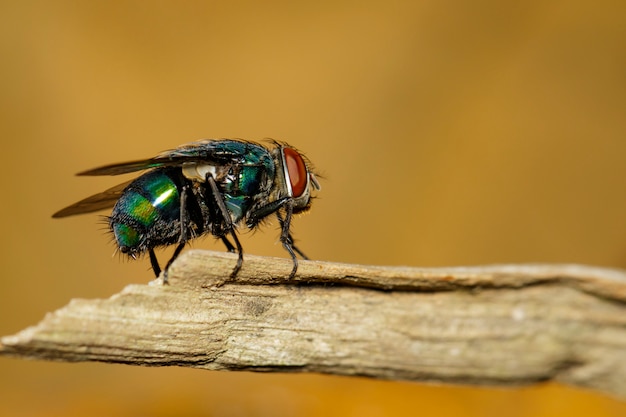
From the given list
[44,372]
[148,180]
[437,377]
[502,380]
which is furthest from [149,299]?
[44,372]

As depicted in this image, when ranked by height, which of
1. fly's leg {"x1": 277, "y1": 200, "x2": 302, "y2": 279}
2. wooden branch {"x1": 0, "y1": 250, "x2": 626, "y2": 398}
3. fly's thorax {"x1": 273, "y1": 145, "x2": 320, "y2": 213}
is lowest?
wooden branch {"x1": 0, "y1": 250, "x2": 626, "y2": 398}

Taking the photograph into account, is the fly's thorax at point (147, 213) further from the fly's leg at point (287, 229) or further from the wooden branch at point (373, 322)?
the wooden branch at point (373, 322)

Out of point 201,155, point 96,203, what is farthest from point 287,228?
point 96,203

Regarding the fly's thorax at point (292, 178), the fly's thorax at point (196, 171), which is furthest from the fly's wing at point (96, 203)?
the fly's thorax at point (292, 178)

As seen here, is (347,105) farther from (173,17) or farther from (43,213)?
(43,213)

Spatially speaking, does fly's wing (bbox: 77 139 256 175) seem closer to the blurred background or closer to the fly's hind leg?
the fly's hind leg

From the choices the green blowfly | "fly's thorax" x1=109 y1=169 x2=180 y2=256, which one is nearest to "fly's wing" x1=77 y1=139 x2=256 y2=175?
the green blowfly

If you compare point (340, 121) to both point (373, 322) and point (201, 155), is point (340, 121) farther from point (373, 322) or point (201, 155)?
point (373, 322)
